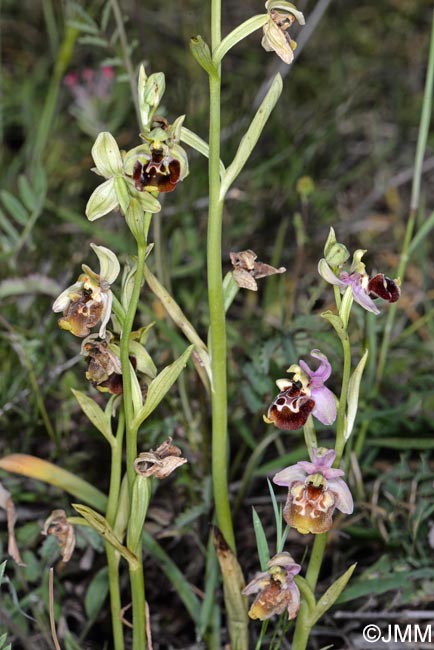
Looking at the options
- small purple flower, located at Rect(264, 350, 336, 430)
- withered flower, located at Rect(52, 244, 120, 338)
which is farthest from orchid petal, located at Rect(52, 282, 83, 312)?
small purple flower, located at Rect(264, 350, 336, 430)

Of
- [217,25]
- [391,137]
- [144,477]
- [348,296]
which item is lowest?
[391,137]

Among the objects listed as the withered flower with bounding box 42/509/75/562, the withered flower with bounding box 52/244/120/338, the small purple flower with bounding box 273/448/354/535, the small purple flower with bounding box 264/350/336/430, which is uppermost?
the withered flower with bounding box 52/244/120/338

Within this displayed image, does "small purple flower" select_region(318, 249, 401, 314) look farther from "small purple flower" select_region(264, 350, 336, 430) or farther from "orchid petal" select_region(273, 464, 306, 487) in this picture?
"orchid petal" select_region(273, 464, 306, 487)

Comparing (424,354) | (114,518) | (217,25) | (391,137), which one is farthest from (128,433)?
(391,137)

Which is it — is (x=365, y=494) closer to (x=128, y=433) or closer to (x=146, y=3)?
(x=128, y=433)

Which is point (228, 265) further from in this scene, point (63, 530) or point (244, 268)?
point (63, 530)

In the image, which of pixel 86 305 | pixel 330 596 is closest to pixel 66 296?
pixel 86 305
